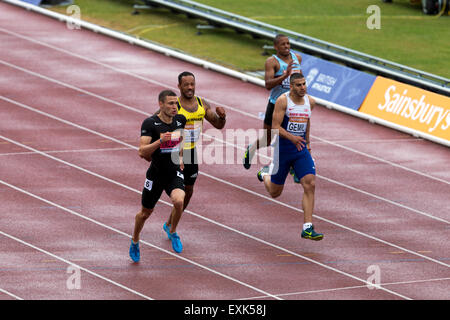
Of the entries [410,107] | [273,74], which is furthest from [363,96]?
[273,74]

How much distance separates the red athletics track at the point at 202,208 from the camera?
506 inches

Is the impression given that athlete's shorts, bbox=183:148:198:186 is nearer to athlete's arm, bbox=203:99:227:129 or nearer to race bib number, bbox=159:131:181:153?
athlete's arm, bbox=203:99:227:129

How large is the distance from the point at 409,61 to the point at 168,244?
15622 mm

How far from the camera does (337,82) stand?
22.8 m

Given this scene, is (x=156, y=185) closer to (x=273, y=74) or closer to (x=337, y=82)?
(x=273, y=74)

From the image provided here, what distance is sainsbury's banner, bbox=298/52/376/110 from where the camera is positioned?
2217 cm

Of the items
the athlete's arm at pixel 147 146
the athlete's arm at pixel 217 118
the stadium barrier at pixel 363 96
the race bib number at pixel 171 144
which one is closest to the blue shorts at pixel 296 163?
the athlete's arm at pixel 217 118

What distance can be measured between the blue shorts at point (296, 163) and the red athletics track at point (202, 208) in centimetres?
108

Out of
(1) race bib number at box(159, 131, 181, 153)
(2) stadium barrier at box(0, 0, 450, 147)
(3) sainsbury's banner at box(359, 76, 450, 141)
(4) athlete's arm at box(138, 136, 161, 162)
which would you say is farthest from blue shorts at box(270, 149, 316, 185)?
(3) sainsbury's banner at box(359, 76, 450, 141)

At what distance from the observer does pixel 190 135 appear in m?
13.3

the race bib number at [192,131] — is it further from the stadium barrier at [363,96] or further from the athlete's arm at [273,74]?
the stadium barrier at [363,96]

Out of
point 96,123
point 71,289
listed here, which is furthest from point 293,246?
point 96,123

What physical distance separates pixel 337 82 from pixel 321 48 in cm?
400

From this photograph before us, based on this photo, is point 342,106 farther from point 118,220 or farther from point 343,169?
point 118,220
